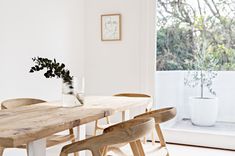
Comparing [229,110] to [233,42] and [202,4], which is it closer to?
[233,42]

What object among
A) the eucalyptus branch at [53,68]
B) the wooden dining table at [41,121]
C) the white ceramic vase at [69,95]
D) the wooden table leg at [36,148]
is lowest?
the wooden table leg at [36,148]

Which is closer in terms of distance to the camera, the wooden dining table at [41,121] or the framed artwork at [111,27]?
the wooden dining table at [41,121]

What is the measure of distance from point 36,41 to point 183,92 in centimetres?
199

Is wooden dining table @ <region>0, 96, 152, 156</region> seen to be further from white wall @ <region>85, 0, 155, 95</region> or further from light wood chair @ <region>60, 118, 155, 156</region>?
white wall @ <region>85, 0, 155, 95</region>

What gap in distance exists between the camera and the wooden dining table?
4.71ft

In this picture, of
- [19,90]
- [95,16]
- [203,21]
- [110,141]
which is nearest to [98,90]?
[95,16]

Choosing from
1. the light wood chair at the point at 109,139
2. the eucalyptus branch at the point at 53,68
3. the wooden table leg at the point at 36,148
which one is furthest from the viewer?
the eucalyptus branch at the point at 53,68

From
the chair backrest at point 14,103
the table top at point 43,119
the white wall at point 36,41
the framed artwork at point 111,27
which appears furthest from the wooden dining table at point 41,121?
the framed artwork at point 111,27

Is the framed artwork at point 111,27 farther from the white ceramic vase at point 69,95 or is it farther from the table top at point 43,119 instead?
the white ceramic vase at point 69,95

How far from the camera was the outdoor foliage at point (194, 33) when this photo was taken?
3.99 metres

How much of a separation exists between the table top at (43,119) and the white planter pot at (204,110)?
5.64ft

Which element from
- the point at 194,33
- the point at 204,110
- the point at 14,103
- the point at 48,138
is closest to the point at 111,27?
the point at 194,33

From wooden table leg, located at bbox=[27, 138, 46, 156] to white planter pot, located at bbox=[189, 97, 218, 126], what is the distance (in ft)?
8.99

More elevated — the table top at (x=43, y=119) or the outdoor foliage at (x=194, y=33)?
the outdoor foliage at (x=194, y=33)
